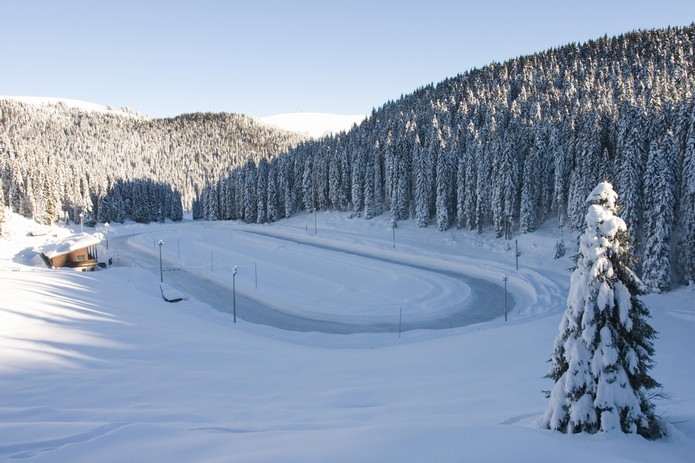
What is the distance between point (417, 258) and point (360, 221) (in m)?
32.4

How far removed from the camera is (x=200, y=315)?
32812 millimetres

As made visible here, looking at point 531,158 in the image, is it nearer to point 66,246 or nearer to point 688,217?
point 688,217

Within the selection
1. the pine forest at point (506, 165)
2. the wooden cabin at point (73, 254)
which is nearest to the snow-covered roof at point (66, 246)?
the wooden cabin at point (73, 254)

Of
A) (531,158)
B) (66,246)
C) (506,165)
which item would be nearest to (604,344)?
(66,246)

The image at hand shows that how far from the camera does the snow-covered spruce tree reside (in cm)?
817

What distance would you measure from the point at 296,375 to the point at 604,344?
11.2 metres

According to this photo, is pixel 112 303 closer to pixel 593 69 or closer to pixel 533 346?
pixel 533 346

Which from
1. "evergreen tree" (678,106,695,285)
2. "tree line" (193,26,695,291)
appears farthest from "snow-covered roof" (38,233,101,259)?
"evergreen tree" (678,106,695,285)

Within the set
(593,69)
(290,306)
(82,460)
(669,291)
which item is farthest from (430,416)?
(593,69)

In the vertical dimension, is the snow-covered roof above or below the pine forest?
below

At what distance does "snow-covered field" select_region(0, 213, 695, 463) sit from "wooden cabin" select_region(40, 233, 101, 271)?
31.8 ft

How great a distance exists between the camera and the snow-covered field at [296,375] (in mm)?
6812

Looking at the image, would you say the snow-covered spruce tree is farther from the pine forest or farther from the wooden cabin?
the wooden cabin

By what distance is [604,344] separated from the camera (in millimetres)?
8438
